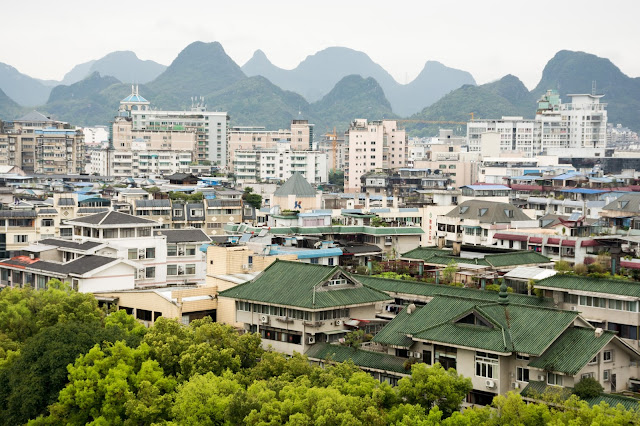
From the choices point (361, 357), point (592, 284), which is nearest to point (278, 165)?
point (592, 284)

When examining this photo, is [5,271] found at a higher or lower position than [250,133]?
lower

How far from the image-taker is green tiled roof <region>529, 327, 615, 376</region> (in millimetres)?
19891

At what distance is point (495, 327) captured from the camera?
21.2m

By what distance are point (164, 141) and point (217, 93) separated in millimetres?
92049

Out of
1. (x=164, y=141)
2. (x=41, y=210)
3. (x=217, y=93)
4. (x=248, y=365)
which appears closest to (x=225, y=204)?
(x=41, y=210)

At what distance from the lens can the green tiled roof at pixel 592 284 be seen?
78.5 feet

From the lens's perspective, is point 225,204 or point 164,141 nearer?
point 225,204

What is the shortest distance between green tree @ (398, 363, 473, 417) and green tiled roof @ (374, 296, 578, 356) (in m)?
1.22

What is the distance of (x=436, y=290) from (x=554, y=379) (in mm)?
6742

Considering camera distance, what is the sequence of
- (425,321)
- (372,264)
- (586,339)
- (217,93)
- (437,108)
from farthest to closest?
(217,93) < (437,108) < (372,264) < (425,321) < (586,339)

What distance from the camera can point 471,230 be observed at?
138 feet

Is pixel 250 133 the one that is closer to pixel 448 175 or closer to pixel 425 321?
pixel 448 175

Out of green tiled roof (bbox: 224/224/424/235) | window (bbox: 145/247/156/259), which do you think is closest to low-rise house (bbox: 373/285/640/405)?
window (bbox: 145/247/156/259)

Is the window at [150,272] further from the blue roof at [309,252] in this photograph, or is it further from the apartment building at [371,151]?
the apartment building at [371,151]
